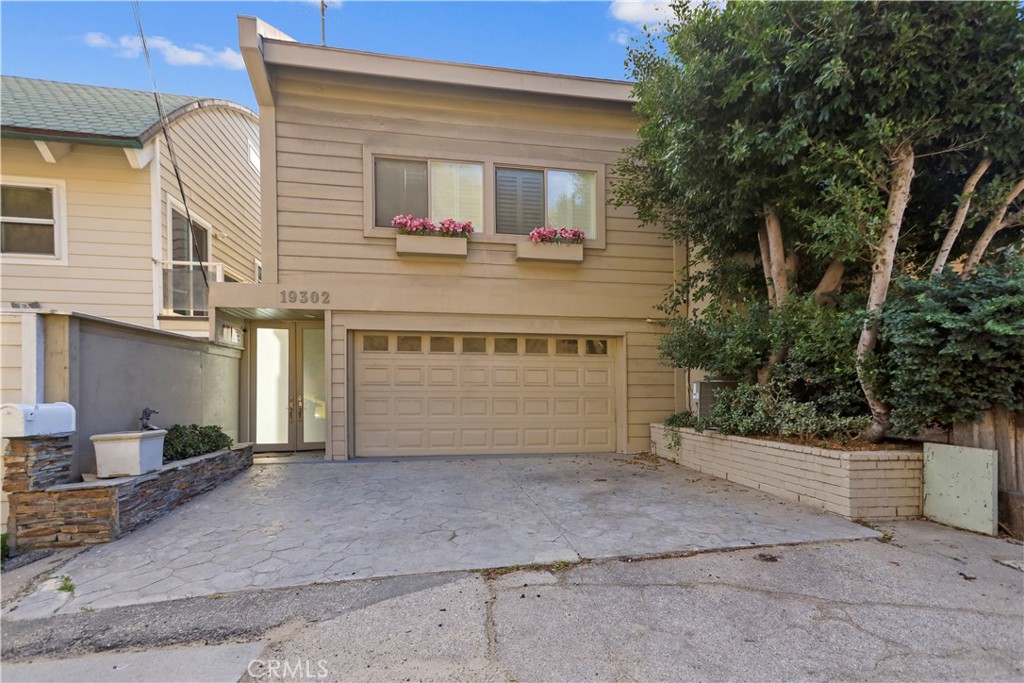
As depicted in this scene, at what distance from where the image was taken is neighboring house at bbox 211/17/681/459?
6340 mm

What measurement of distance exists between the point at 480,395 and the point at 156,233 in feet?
19.0

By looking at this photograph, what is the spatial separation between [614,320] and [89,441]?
6450mm

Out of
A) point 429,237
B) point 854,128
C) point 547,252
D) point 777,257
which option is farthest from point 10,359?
point 854,128

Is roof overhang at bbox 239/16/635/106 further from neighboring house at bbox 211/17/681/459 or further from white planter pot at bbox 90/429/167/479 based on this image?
white planter pot at bbox 90/429/167/479

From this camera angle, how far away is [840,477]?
395 centimetres

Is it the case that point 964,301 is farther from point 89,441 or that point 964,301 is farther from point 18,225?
point 18,225

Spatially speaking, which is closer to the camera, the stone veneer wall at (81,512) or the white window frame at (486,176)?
the stone veneer wall at (81,512)

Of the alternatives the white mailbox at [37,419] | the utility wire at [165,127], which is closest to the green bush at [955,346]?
the white mailbox at [37,419]

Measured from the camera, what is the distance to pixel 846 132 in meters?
4.56

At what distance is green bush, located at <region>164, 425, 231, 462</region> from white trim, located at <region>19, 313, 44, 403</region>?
1392 mm

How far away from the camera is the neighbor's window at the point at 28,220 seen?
255 inches

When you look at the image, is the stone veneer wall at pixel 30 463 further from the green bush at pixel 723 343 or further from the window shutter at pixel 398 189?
the green bush at pixel 723 343

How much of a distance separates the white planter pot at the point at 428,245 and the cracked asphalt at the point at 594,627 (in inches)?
183

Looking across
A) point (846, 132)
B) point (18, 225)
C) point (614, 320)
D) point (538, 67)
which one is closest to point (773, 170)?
point (846, 132)
